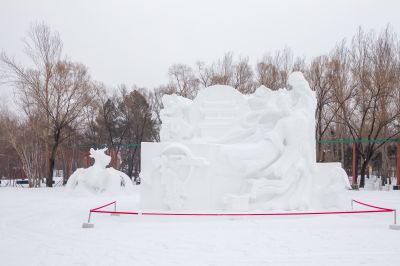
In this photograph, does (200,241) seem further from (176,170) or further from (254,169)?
(254,169)

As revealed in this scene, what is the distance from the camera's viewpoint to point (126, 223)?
9.52 meters

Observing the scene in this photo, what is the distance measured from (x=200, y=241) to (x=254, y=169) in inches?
151

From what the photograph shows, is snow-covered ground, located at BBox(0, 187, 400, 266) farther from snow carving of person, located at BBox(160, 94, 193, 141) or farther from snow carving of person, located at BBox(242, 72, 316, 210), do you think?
snow carving of person, located at BBox(160, 94, 193, 141)

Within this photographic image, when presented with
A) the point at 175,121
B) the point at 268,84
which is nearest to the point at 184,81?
the point at 268,84

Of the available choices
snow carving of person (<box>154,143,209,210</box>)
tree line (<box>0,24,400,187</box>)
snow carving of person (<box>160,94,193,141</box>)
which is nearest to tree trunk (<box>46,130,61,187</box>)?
tree line (<box>0,24,400,187</box>)

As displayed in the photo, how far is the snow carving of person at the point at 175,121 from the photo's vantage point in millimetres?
12453

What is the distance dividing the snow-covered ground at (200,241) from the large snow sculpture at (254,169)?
35.1 inches

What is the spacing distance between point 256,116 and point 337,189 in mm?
3015

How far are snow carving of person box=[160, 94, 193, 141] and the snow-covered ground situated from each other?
3189 mm

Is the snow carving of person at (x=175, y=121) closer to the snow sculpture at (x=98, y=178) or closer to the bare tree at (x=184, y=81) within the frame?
the snow sculpture at (x=98, y=178)

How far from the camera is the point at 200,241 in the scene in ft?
24.0

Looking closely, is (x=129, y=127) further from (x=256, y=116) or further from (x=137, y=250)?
(x=137, y=250)

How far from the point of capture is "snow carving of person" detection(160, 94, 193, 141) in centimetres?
1245

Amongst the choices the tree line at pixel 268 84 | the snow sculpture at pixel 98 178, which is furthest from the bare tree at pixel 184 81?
the snow sculpture at pixel 98 178
